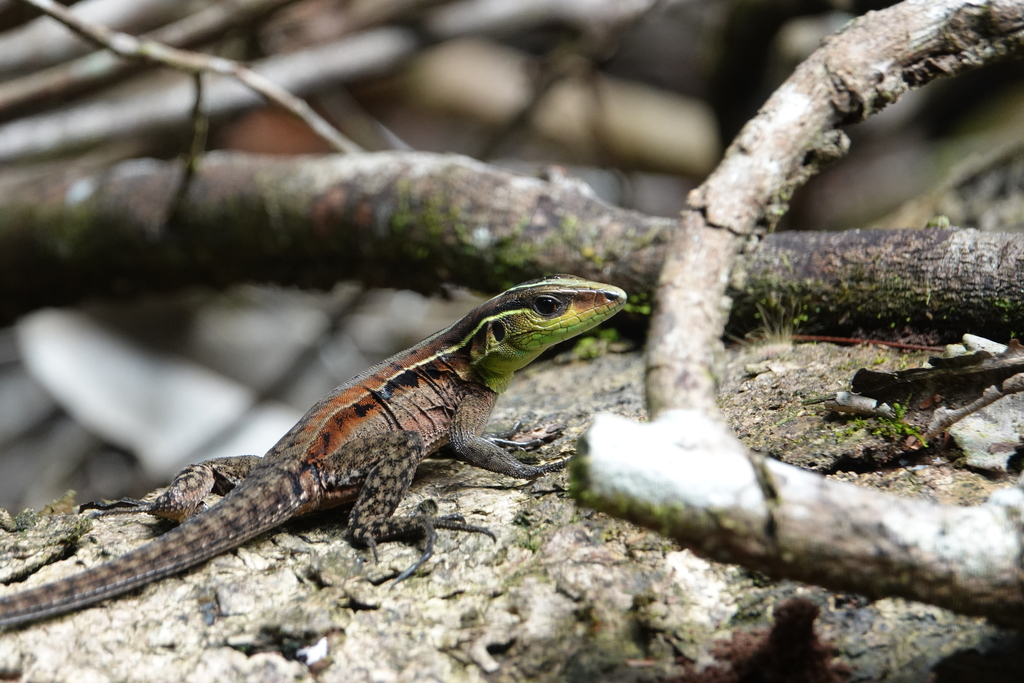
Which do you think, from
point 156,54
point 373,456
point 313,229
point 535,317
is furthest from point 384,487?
point 156,54

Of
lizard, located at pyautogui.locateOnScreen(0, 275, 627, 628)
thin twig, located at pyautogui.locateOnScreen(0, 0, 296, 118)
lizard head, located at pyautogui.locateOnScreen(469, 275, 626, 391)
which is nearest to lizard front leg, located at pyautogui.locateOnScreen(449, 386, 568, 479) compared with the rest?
lizard, located at pyautogui.locateOnScreen(0, 275, 627, 628)

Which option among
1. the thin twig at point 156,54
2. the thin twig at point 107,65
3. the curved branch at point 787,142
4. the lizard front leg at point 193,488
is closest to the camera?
the curved branch at point 787,142

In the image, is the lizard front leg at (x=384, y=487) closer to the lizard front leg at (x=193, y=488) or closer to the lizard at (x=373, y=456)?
the lizard at (x=373, y=456)

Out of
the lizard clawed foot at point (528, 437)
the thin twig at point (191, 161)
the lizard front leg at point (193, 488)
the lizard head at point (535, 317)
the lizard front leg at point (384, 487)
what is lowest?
the lizard clawed foot at point (528, 437)

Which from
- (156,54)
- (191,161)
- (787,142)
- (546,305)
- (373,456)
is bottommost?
(373,456)

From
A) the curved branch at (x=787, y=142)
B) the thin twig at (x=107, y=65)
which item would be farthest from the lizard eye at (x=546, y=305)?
the thin twig at (x=107, y=65)

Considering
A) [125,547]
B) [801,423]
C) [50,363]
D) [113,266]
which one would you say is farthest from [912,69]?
[50,363]

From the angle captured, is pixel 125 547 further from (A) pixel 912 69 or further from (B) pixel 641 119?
(B) pixel 641 119

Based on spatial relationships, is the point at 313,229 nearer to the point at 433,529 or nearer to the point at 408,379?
the point at 408,379
